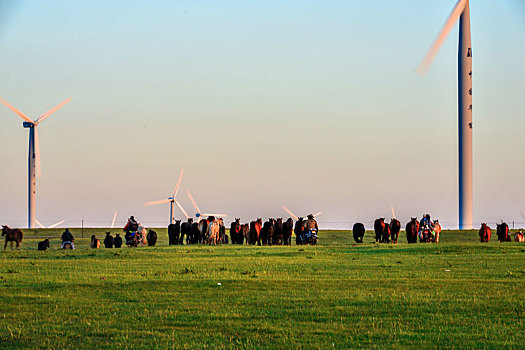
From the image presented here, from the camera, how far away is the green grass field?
1421 cm

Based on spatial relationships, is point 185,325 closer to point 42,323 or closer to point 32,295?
point 42,323

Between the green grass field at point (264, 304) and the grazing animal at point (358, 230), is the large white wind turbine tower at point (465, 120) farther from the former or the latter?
the green grass field at point (264, 304)

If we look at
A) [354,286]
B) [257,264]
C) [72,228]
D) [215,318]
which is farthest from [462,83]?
[215,318]

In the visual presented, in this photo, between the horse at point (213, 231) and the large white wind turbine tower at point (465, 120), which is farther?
the large white wind turbine tower at point (465, 120)

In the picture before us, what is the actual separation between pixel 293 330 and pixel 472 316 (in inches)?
161

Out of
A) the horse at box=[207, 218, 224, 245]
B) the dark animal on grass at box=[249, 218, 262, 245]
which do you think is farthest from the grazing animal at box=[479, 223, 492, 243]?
the horse at box=[207, 218, 224, 245]

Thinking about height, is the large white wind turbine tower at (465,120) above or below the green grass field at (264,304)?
above

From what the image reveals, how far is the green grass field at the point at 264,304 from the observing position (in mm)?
14211

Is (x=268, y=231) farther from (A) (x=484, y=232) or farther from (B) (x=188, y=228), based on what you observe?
(A) (x=484, y=232)

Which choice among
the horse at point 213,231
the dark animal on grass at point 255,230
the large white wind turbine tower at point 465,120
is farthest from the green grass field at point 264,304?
the large white wind turbine tower at point 465,120

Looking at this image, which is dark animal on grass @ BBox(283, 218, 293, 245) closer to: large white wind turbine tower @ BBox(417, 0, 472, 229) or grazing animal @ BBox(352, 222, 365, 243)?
grazing animal @ BBox(352, 222, 365, 243)

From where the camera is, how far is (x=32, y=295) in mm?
20312

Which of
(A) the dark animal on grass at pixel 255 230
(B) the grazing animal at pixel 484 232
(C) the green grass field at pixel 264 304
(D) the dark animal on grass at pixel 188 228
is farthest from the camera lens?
(D) the dark animal on grass at pixel 188 228

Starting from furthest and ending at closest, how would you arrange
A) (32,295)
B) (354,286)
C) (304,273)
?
(304,273)
(354,286)
(32,295)
